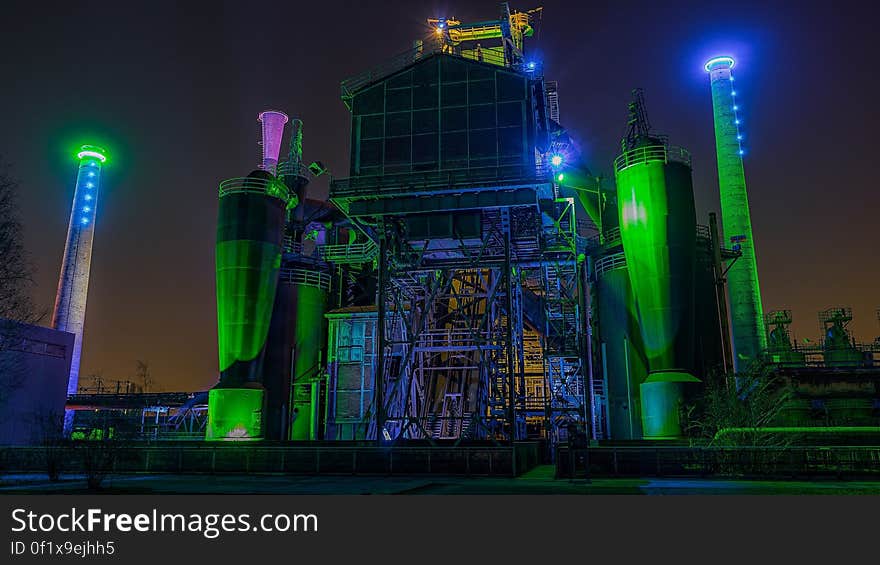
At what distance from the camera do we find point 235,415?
39.6 metres

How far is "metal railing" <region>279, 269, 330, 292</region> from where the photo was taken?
160 ft

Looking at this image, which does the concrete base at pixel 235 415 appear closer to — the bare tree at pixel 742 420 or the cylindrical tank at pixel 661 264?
the cylindrical tank at pixel 661 264

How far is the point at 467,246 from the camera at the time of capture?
3416 centimetres

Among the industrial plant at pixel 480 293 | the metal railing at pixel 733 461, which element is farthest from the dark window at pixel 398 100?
the metal railing at pixel 733 461

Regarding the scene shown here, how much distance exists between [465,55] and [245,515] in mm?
30566

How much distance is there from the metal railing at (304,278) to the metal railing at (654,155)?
22933mm

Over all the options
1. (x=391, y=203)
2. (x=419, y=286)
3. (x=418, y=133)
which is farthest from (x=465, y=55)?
(x=419, y=286)

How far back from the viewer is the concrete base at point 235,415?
129 feet

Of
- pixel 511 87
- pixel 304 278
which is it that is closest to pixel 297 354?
pixel 304 278

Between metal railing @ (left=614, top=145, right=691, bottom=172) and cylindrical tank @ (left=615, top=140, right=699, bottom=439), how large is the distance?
6 cm

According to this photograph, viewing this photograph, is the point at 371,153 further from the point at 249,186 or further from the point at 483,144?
the point at 249,186

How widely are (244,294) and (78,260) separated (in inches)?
1899

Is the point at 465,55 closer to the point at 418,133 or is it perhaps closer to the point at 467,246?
the point at 418,133

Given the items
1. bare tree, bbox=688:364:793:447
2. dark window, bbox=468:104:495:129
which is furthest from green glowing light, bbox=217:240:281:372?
bare tree, bbox=688:364:793:447
